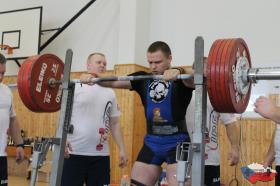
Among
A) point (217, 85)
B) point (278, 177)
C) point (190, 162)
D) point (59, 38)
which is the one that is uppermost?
point (59, 38)

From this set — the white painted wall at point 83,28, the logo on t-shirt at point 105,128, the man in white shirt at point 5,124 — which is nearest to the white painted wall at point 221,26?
the white painted wall at point 83,28

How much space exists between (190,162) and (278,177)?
1.35 m

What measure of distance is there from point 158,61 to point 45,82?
77 cm

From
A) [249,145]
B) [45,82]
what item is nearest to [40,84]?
[45,82]

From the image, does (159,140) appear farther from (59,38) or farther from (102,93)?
(59,38)

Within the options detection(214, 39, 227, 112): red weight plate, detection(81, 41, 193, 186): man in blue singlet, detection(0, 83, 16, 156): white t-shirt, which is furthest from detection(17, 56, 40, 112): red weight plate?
detection(214, 39, 227, 112): red weight plate

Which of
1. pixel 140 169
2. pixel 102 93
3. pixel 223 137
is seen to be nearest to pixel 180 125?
pixel 140 169

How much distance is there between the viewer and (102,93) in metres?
3.21

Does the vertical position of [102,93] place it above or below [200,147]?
above

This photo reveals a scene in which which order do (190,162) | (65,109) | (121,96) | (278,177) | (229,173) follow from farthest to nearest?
1. (121,96)
2. (229,173)
3. (278,177)
4. (65,109)
5. (190,162)

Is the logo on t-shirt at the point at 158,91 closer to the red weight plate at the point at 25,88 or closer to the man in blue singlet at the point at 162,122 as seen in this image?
the man in blue singlet at the point at 162,122

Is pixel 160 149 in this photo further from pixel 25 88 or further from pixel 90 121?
pixel 25 88

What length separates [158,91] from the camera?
2561 mm

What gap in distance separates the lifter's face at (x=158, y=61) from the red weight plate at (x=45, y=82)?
2.18 feet
